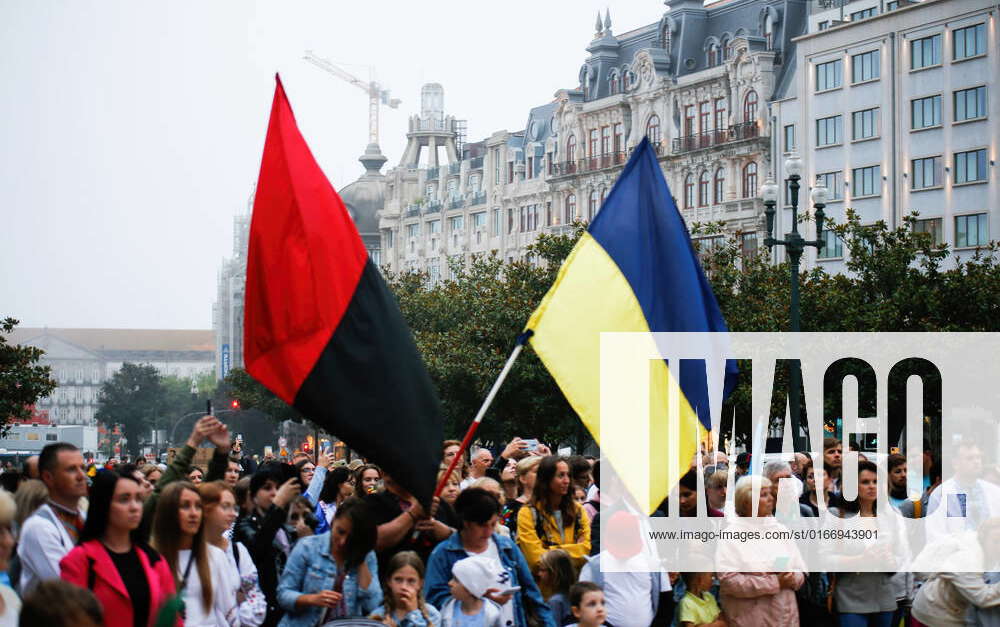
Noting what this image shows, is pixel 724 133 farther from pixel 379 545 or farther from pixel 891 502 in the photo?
pixel 379 545

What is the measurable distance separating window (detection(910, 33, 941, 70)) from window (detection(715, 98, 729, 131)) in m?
10.6

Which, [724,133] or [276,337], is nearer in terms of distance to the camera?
[276,337]

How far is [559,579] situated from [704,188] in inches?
2202

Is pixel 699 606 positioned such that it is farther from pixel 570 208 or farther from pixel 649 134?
pixel 570 208

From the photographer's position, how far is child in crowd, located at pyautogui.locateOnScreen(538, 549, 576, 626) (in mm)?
9500

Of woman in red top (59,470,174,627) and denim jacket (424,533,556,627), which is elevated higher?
woman in red top (59,470,174,627)

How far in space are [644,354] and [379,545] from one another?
298 cm

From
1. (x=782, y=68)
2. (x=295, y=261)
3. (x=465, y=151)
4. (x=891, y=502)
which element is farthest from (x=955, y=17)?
(x=465, y=151)

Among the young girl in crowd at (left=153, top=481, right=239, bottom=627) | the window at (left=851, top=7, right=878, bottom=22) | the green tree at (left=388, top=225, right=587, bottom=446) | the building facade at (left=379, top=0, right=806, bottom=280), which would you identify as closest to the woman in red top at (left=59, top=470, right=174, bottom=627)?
the young girl in crowd at (left=153, top=481, right=239, bottom=627)

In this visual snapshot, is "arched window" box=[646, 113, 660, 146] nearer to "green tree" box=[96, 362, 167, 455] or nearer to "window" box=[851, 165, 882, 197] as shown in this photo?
"window" box=[851, 165, 882, 197]

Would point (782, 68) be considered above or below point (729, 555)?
above

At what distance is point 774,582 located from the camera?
1020 cm

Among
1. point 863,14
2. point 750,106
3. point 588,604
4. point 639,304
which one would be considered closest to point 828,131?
point 863,14

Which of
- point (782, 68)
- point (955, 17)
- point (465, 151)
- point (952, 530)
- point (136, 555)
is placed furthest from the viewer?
point (465, 151)
